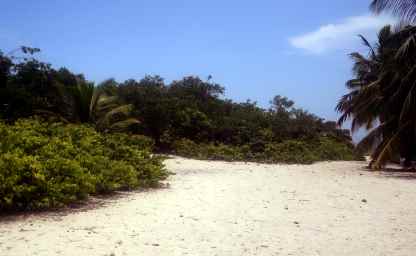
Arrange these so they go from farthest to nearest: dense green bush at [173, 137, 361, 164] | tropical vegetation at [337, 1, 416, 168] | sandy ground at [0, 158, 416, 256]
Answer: dense green bush at [173, 137, 361, 164]
tropical vegetation at [337, 1, 416, 168]
sandy ground at [0, 158, 416, 256]

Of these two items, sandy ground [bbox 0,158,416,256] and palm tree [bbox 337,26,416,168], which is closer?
sandy ground [bbox 0,158,416,256]

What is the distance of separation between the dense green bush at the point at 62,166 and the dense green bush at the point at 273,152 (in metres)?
9.59

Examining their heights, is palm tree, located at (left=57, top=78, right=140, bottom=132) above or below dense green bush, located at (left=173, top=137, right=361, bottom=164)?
above

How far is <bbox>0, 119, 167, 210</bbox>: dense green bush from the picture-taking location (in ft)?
22.2

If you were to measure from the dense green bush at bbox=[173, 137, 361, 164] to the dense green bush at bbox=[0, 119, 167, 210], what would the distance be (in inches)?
377

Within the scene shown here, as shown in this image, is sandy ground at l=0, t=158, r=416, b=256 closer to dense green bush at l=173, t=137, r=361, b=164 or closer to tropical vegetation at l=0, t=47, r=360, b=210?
tropical vegetation at l=0, t=47, r=360, b=210

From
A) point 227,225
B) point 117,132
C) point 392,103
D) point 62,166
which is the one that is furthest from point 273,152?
point 227,225

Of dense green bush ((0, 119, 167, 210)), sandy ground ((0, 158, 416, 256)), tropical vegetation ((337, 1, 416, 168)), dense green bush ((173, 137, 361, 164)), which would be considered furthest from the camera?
dense green bush ((173, 137, 361, 164))

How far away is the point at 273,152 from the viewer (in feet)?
71.9

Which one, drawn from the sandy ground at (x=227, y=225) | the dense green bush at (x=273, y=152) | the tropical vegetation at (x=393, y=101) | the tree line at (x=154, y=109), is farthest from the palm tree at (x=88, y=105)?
the tropical vegetation at (x=393, y=101)

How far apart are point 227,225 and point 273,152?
15594mm

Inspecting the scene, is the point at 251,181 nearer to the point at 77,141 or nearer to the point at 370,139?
the point at 77,141

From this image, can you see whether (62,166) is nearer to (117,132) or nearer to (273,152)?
(117,132)

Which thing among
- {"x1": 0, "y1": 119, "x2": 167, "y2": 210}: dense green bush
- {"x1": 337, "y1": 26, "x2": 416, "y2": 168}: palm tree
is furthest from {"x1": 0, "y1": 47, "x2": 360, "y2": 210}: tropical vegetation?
{"x1": 337, "y1": 26, "x2": 416, "y2": 168}: palm tree
